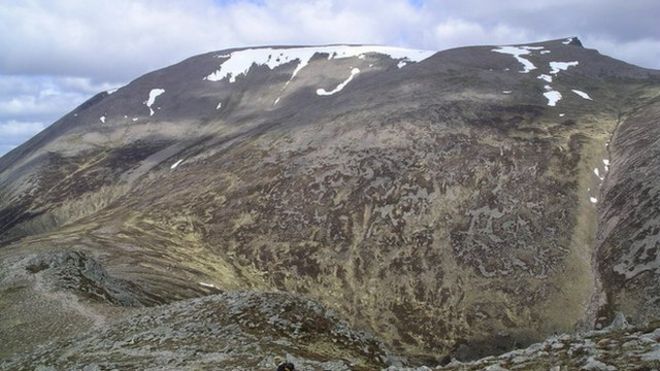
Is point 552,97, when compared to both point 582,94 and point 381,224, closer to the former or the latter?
point 582,94

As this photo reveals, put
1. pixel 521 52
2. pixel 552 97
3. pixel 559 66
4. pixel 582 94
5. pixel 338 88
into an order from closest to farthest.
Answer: pixel 552 97, pixel 582 94, pixel 559 66, pixel 338 88, pixel 521 52

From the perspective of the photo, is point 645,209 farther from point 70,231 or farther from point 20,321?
point 70,231

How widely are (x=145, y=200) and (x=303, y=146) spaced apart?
1602 inches

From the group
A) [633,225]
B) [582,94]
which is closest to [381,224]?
[633,225]

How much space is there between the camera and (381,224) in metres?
111

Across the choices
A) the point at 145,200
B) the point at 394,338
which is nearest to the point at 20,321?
the point at 394,338

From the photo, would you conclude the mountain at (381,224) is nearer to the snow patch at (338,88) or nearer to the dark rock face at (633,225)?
the dark rock face at (633,225)

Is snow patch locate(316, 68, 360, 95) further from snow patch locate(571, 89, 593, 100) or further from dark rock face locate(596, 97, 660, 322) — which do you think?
dark rock face locate(596, 97, 660, 322)

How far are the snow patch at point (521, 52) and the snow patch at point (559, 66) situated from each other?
17.9ft

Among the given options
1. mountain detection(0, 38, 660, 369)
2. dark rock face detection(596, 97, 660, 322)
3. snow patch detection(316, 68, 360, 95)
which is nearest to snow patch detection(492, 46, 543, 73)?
mountain detection(0, 38, 660, 369)

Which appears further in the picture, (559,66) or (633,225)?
(559,66)

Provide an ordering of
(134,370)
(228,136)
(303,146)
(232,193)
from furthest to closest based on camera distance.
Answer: (228,136) → (303,146) → (232,193) → (134,370)

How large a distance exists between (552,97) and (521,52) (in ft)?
146

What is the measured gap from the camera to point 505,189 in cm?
11081
